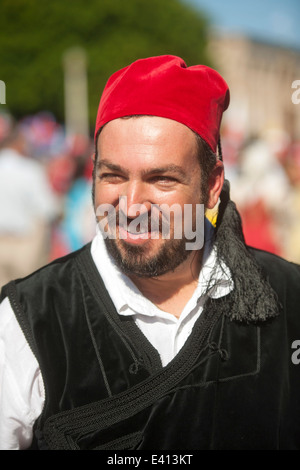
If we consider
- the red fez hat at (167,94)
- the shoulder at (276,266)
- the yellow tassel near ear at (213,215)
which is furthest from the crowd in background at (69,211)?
the red fez hat at (167,94)

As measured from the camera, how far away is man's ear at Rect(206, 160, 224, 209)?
2.13 metres

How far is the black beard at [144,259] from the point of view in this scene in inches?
76.5

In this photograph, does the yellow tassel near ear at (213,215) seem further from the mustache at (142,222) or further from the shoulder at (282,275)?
the mustache at (142,222)

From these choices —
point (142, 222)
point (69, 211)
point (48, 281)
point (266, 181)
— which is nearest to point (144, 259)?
point (142, 222)

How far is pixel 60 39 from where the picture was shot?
35500 millimetres

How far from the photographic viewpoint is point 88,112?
113ft

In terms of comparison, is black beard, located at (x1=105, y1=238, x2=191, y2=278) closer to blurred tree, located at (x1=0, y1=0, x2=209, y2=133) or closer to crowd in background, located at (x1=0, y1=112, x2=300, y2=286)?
crowd in background, located at (x1=0, y1=112, x2=300, y2=286)

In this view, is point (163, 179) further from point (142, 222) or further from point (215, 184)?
point (215, 184)

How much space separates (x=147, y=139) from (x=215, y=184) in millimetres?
394

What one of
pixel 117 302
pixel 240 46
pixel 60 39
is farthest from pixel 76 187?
pixel 240 46

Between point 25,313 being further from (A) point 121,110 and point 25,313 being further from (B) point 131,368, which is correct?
(A) point 121,110

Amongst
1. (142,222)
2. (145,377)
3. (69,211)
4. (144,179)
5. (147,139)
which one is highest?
(69,211)

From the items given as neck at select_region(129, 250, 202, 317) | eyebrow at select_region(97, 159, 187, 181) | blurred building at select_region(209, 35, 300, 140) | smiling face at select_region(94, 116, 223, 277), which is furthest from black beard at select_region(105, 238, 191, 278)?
blurred building at select_region(209, 35, 300, 140)

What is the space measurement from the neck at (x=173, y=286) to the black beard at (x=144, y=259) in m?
0.12
